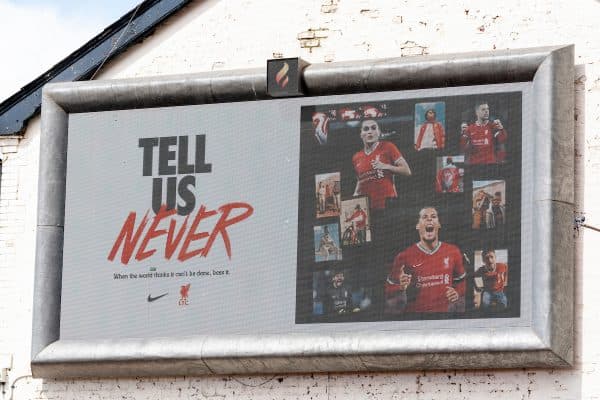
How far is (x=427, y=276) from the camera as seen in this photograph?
19.6 m

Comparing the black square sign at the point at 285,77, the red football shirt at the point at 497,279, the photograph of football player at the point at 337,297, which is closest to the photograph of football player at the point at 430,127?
the black square sign at the point at 285,77

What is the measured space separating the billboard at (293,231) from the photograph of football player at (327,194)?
19mm

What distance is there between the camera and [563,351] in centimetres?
1886

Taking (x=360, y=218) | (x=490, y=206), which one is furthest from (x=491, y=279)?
(x=360, y=218)

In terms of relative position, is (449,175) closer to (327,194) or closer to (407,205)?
(407,205)

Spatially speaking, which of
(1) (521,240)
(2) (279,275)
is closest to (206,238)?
(2) (279,275)

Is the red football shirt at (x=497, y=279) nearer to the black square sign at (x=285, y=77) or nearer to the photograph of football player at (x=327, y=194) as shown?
the photograph of football player at (x=327, y=194)

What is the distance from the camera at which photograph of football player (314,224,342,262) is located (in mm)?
20062

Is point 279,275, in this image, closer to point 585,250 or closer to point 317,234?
point 317,234

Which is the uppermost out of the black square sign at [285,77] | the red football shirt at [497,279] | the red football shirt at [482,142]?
the black square sign at [285,77]

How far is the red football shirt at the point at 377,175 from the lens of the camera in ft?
65.5

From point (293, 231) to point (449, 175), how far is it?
76.4 inches

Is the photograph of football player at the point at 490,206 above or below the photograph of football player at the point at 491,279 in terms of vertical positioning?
above

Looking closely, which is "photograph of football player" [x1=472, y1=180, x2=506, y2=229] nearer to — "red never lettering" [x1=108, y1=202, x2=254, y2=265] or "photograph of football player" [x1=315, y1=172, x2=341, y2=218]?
"photograph of football player" [x1=315, y1=172, x2=341, y2=218]
